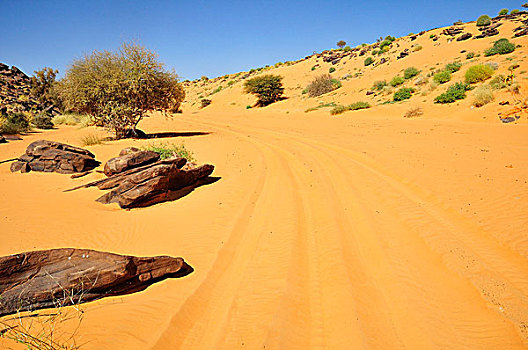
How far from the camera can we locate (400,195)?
6223mm

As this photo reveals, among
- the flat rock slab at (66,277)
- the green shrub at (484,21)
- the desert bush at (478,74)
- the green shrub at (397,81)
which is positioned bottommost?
the flat rock slab at (66,277)

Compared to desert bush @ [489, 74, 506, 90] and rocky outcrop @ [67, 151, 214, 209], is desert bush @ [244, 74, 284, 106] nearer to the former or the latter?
desert bush @ [489, 74, 506, 90]

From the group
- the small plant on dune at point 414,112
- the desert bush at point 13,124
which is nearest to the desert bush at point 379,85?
the small plant on dune at point 414,112

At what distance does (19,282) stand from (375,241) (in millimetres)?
4786

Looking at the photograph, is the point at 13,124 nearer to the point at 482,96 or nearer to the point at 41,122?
the point at 41,122

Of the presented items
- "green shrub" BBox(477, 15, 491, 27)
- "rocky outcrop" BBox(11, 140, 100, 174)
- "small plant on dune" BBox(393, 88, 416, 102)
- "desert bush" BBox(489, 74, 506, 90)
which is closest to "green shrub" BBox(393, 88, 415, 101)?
"small plant on dune" BBox(393, 88, 416, 102)

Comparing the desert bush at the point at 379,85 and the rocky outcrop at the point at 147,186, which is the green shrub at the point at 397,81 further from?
the rocky outcrop at the point at 147,186

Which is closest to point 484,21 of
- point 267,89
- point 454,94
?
point 454,94

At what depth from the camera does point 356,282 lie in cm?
349

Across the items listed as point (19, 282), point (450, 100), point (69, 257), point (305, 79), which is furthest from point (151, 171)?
point (305, 79)

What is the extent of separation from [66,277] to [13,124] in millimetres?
20466

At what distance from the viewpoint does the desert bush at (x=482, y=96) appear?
15516mm

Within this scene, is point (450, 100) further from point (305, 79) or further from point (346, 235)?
point (305, 79)

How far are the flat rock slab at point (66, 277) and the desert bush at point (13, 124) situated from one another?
19264 millimetres
